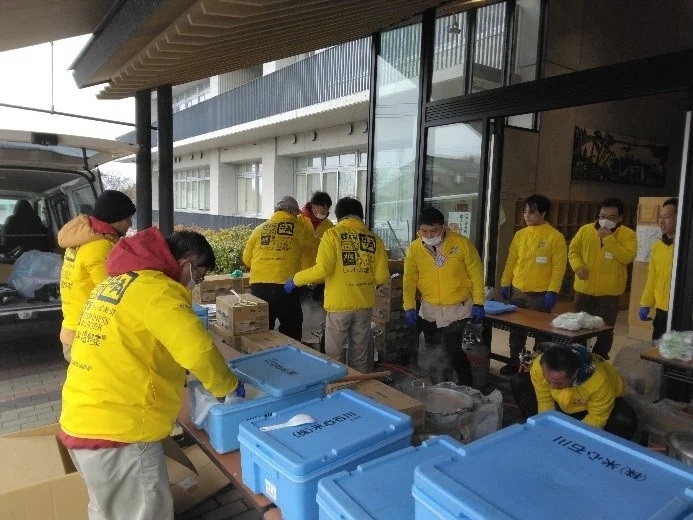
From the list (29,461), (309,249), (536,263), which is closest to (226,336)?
(29,461)

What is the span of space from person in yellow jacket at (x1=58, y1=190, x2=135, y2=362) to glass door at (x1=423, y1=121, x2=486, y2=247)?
3902mm

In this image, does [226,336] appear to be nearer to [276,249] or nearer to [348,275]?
[348,275]

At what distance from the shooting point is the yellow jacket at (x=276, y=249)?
481 centimetres

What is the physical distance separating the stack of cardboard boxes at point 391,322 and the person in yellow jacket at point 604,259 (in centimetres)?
187

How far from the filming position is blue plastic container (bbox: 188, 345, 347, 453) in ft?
6.86

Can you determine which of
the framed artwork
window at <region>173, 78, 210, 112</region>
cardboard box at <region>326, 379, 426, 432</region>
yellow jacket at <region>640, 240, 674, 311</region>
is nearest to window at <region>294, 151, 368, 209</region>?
the framed artwork

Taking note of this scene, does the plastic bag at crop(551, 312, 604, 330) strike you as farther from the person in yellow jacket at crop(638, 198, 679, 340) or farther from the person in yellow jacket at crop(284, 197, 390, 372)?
the person in yellow jacket at crop(284, 197, 390, 372)

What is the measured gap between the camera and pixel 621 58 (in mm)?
8477

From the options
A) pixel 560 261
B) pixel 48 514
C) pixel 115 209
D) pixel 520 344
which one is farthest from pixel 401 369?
pixel 48 514

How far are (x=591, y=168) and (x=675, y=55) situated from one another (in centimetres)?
568

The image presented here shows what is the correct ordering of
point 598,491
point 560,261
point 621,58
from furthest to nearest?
point 621,58 → point 560,261 → point 598,491

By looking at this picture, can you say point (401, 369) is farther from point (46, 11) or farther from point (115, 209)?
point (46, 11)

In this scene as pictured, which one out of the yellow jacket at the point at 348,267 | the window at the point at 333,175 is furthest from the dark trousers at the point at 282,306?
the window at the point at 333,175

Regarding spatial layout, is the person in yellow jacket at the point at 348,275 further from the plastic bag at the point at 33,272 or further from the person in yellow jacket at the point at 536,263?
the plastic bag at the point at 33,272
